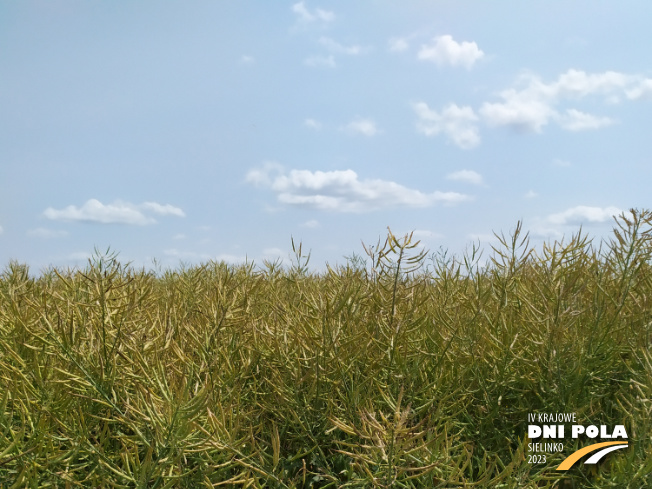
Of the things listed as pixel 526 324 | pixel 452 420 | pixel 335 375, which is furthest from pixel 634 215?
pixel 335 375

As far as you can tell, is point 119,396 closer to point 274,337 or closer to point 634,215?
point 274,337

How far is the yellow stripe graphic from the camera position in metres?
1.86

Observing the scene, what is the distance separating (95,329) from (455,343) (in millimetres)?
1314

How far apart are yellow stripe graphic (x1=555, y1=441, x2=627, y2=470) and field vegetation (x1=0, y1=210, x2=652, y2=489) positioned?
4 cm

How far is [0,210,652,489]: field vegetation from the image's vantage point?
1615 millimetres

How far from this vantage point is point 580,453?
189 centimetres

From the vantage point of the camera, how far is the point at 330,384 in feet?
6.13

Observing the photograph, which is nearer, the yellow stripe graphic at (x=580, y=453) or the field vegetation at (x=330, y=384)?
the field vegetation at (x=330, y=384)

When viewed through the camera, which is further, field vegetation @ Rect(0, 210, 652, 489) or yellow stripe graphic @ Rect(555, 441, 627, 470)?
yellow stripe graphic @ Rect(555, 441, 627, 470)
